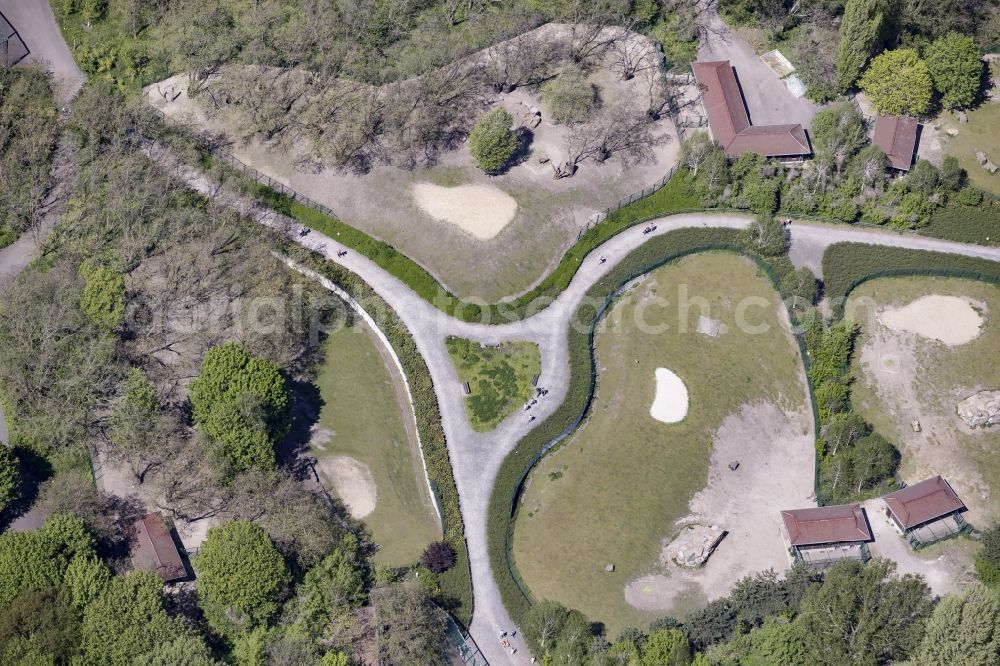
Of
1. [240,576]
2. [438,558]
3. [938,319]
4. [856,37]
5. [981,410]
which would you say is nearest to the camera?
[240,576]

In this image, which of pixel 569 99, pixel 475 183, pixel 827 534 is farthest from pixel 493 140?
pixel 827 534

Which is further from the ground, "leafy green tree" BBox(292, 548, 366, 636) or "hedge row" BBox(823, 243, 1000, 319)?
"hedge row" BBox(823, 243, 1000, 319)

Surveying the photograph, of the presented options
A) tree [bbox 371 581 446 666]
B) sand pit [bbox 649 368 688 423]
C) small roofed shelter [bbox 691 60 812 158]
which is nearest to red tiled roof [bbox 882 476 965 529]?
sand pit [bbox 649 368 688 423]

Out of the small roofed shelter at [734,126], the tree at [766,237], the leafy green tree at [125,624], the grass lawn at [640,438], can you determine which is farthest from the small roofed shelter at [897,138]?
the leafy green tree at [125,624]

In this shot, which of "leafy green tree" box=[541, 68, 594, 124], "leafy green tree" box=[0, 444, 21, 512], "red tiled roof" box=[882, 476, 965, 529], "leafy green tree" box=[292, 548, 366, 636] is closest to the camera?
"leafy green tree" box=[292, 548, 366, 636]

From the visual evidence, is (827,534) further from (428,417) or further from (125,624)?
(125,624)

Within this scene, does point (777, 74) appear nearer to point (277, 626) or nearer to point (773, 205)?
point (773, 205)

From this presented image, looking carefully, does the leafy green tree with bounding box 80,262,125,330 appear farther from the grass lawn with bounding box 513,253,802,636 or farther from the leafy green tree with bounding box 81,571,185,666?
the grass lawn with bounding box 513,253,802,636

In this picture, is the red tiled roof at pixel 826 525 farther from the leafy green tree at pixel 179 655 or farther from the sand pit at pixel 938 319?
the leafy green tree at pixel 179 655
